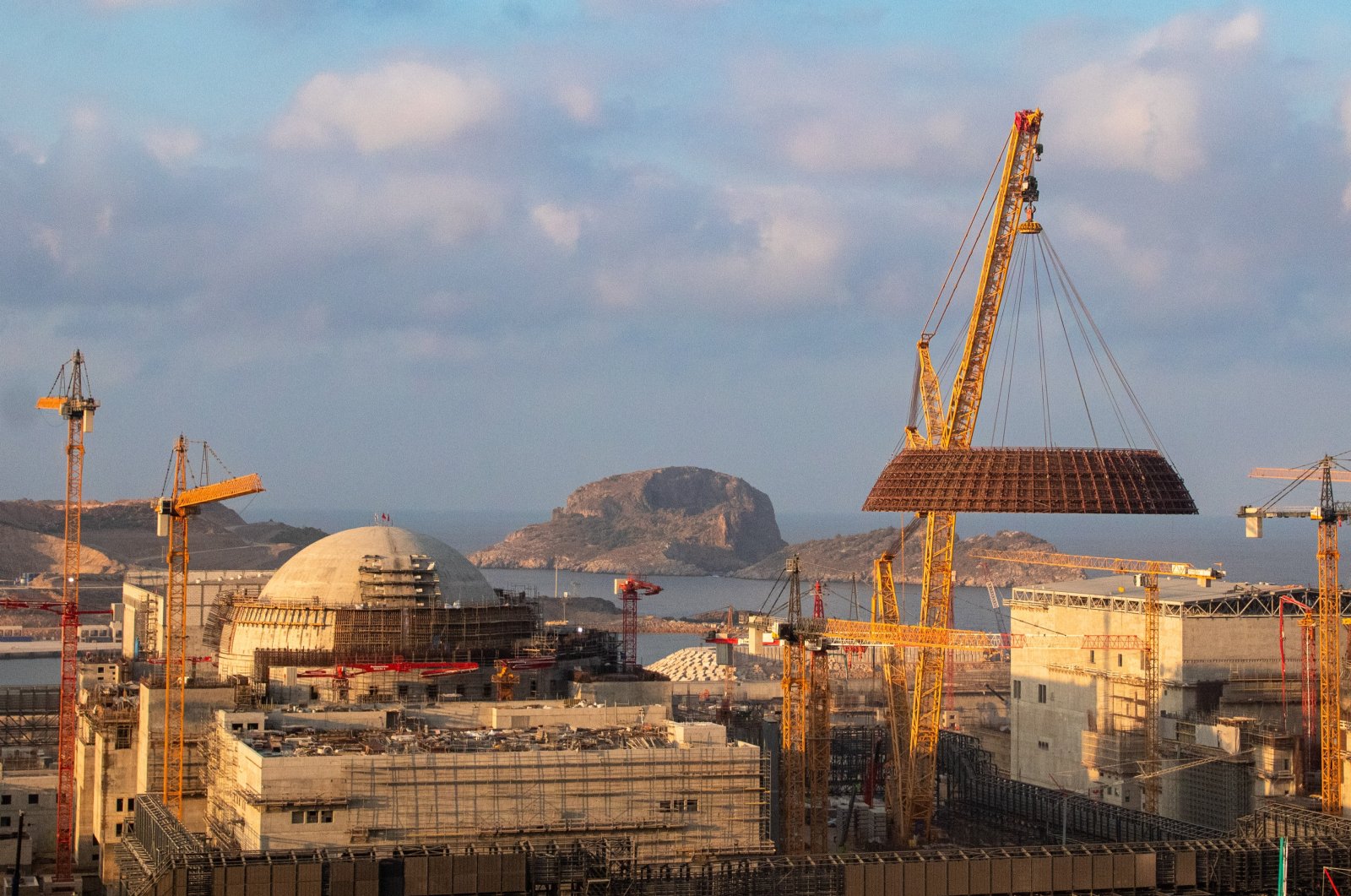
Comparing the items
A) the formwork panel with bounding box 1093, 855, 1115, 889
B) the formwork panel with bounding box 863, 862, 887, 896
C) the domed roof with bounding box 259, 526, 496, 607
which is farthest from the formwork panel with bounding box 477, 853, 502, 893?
the domed roof with bounding box 259, 526, 496, 607

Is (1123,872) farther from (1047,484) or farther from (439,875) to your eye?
(1047,484)

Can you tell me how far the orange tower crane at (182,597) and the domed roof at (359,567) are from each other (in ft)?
23.4

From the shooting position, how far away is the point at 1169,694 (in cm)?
10488

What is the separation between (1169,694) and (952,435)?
20.2 meters

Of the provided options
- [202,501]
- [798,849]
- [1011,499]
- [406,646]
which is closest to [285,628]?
[406,646]

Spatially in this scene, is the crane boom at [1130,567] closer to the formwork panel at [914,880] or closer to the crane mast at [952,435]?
the crane mast at [952,435]

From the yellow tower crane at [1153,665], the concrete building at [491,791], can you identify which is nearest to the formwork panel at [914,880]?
the concrete building at [491,791]

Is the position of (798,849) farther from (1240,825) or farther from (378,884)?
(378,884)

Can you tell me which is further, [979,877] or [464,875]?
[979,877]

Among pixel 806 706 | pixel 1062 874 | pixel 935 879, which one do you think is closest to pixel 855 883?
pixel 935 879

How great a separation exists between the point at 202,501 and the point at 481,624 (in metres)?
18.5

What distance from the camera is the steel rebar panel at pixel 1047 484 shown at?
9100 centimetres

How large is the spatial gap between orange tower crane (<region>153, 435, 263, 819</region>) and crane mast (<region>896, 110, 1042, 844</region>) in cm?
3440

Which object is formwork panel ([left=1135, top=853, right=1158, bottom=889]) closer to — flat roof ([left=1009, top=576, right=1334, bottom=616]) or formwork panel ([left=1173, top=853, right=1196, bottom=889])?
formwork panel ([left=1173, top=853, right=1196, bottom=889])
